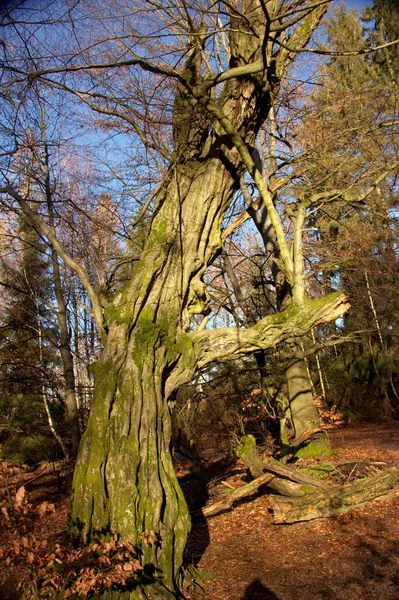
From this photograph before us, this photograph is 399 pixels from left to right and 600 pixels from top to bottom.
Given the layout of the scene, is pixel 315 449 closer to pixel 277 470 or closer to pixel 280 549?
pixel 277 470

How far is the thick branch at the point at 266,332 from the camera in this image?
199 inches

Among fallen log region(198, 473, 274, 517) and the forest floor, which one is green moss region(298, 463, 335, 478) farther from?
fallen log region(198, 473, 274, 517)

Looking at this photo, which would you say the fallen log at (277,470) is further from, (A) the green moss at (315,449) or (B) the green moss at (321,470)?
(A) the green moss at (315,449)

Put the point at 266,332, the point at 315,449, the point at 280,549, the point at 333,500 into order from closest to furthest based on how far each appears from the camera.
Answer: the point at 266,332
the point at 280,549
the point at 333,500
the point at 315,449

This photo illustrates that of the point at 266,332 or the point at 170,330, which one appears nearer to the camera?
the point at 170,330

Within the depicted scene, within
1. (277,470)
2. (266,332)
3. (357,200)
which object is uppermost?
(357,200)

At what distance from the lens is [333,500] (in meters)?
6.45

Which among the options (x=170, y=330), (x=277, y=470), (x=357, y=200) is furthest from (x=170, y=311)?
(x=357, y=200)

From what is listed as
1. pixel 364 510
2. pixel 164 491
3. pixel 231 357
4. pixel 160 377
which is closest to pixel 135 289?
pixel 160 377

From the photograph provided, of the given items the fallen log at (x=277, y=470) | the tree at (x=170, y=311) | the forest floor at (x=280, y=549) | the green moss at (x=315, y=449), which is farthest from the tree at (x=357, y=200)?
the forest floor at (x=280, y=549)

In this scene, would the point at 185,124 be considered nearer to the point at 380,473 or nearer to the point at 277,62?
the point at 277,62

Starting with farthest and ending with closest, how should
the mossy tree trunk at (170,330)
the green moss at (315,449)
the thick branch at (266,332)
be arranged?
the green moss at (315,449), the thick branch at (266,332), the mossy tree trunk at (170,330)

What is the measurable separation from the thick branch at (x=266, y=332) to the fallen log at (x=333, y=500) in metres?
2.85

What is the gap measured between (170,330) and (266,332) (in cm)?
114
